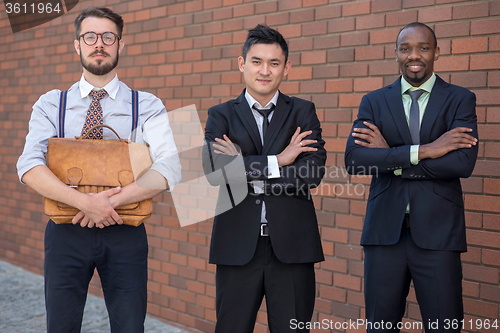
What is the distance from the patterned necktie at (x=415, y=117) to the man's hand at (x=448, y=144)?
5.1 inches

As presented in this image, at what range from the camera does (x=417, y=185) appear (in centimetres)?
294

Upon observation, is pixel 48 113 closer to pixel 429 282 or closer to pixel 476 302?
pixel 429 282

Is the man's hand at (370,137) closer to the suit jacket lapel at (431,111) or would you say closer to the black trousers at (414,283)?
the suit jacket lapel at (431,111)

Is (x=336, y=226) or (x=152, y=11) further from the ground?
(x=152, y=11)

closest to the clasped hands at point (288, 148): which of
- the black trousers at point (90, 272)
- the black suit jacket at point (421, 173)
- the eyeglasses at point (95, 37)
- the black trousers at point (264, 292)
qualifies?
the black suit jacket at point (421, 173)

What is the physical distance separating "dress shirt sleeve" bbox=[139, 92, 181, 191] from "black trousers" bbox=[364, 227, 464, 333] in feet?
3.95

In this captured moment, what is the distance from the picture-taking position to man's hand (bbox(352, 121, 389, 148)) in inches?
120

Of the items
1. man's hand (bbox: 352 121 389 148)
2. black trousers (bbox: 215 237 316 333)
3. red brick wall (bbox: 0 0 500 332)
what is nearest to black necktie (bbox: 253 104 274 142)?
man's hand (bbox: 352 121 389 148)

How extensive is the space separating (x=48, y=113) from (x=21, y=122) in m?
4.37

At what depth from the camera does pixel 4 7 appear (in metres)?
7.12

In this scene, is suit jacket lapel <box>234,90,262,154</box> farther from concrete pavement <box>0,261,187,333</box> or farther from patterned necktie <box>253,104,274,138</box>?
concrete pavement <box>0,261,187,333</box>

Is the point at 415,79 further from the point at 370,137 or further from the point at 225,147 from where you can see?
the point at 225,147

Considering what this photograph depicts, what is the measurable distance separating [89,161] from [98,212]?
291 millimetres

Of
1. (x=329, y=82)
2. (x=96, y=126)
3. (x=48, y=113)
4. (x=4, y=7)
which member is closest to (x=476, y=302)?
(x=329, y=82)
